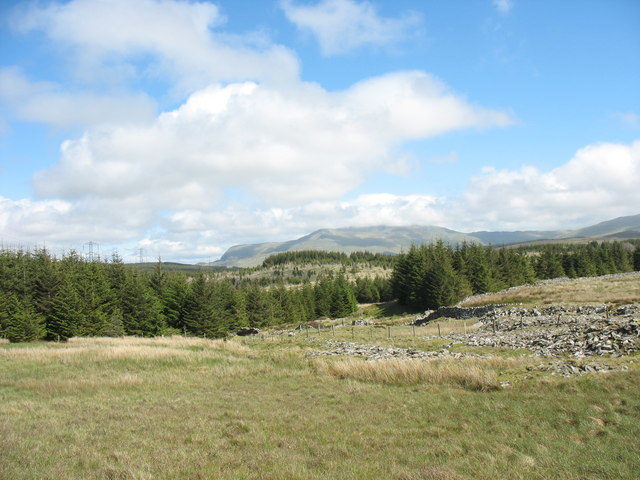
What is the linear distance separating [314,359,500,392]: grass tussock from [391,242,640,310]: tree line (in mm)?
55807

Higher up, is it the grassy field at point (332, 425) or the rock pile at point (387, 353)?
the grassy field at point (332, 425)

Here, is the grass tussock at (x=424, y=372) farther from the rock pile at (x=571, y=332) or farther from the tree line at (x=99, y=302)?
the tree line at (x=99, y=302)

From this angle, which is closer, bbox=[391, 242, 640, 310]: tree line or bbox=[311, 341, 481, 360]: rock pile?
bbox=[311, 341, 481, 360]: rock pile

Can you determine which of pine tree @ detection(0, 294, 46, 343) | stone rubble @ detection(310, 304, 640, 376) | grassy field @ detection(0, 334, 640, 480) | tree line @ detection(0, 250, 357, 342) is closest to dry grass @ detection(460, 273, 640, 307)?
stone rubble @ detection(310, 304, 640, 376)

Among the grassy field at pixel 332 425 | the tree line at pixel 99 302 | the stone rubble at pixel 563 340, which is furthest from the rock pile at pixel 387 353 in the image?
the tree line at pixel 99 302

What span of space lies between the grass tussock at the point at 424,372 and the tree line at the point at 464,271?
55807 millimetres

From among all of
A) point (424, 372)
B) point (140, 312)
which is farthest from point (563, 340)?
point (140, 312)

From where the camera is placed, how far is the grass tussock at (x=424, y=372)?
15305 mm

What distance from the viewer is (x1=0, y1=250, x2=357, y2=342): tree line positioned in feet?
159

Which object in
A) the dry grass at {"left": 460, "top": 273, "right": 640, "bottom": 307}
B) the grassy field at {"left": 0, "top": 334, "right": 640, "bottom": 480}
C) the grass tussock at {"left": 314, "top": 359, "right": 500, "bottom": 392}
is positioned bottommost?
the dry grass at {"left": 460, "top": 273, "right": 640, "bottom": 307}

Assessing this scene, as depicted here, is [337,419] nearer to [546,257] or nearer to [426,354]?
[426,354]

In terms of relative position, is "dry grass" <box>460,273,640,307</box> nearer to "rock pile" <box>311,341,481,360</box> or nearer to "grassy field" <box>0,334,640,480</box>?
"rock pile" <box>311,341,481,360</box>

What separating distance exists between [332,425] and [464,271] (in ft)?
256

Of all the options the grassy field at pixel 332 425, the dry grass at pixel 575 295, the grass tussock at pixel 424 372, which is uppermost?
the grassy field at pixel 332 425
